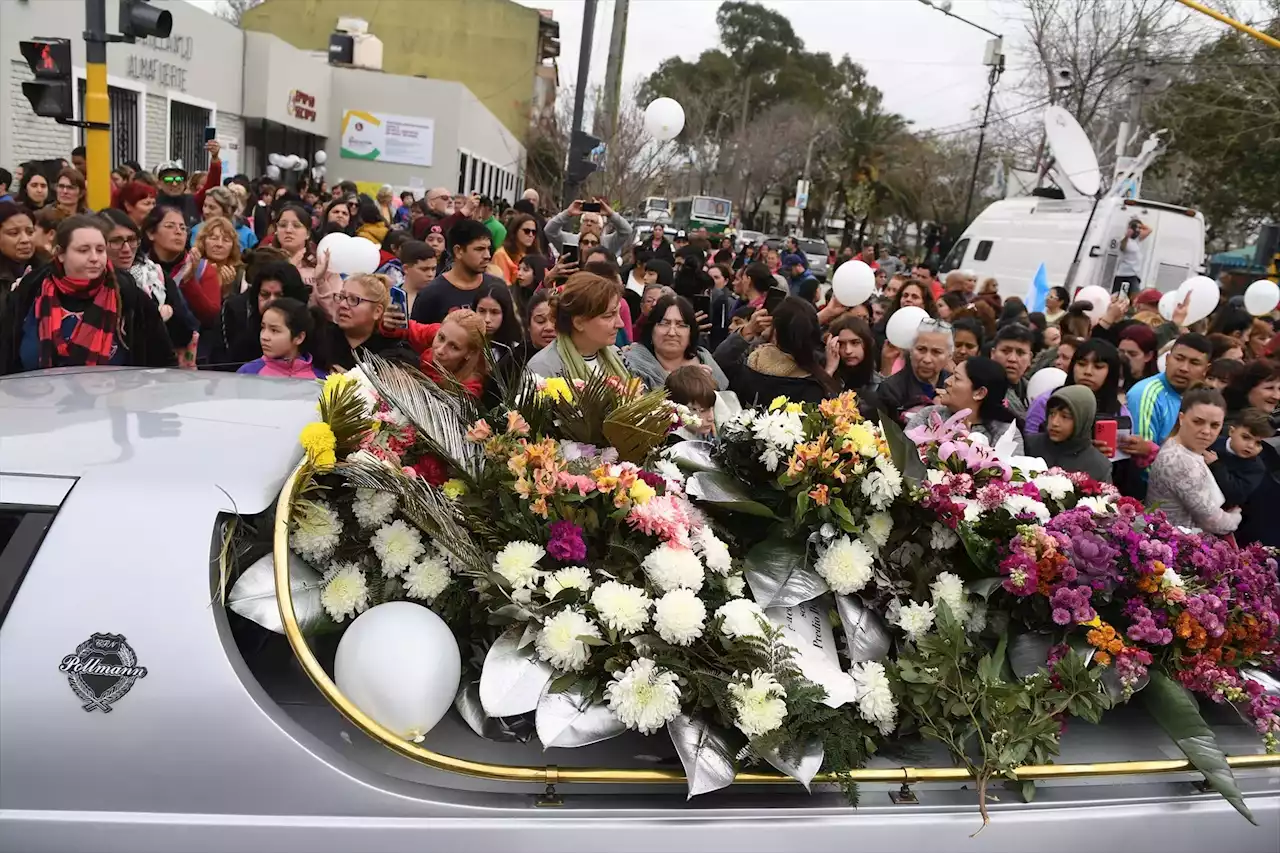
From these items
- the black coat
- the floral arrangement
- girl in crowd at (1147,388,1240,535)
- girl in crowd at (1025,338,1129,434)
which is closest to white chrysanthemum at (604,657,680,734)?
the floral arrangement

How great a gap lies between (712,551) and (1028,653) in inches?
35.7

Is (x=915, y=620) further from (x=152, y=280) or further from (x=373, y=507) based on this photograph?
(x=152, y=280)

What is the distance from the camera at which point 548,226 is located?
27.1 ft

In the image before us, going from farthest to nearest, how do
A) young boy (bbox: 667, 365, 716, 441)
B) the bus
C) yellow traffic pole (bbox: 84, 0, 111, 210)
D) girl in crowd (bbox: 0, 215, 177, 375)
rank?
1. the bus
2. yellow traffic pole (bbox: 84, 0, 111, 210)
3. girl in crowd (bbox: 0, 215, 177, 375)
4. young boy (bbox: 667, 365, 716, 441)

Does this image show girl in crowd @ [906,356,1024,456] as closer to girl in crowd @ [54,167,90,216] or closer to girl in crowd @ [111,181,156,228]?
girl in crowd @ [111,181,156,228]

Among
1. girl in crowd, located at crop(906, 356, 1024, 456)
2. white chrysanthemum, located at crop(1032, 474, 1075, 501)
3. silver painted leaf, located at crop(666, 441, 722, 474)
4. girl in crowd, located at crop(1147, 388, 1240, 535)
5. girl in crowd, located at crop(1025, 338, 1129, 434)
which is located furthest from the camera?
girl in crowd, located at crop(1025, 338, 1129, 434)

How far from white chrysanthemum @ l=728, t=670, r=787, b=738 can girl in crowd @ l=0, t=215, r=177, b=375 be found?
335 centimetres

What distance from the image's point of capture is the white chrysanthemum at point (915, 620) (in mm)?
2598

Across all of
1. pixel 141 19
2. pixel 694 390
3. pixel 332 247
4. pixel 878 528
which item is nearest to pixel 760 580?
pixel 878 528

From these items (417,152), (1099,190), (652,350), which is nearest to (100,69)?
(652,350)

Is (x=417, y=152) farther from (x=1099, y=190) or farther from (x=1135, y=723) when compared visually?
(x=1135, y=723)

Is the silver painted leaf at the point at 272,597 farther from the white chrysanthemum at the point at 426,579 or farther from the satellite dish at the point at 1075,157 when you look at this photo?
the satellite dish at the point at 1075,157

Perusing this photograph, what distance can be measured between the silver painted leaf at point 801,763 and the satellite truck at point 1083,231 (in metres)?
13.5

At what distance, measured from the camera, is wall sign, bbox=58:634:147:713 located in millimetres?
1886
